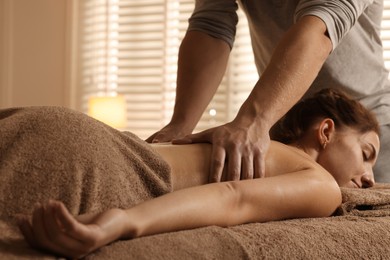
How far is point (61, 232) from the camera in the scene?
93 centimetres

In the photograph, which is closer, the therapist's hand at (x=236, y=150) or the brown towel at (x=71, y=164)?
the brown towel at (x=71, y=164)

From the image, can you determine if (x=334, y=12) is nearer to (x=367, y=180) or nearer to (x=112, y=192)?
(x=367, y=180)

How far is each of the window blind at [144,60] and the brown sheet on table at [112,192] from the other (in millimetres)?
3087

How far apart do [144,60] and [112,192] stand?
3580 mm

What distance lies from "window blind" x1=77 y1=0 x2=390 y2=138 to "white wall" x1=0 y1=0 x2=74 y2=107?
0.40ft

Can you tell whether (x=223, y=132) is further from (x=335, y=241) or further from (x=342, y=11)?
(x=342, y=11)

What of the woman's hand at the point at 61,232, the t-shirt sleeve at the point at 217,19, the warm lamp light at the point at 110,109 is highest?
the t-shirt sleeve at the point at 217,19

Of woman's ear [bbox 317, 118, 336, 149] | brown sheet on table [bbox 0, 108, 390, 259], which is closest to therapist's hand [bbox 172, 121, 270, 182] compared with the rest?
brown sheet on table [bbox 0, 108, 390, 259]

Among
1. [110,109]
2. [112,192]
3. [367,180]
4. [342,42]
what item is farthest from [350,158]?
[110,109]

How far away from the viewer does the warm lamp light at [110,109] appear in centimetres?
439

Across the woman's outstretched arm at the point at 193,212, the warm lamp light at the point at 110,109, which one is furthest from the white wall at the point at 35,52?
the woman's outstretched arm at the point at 193,212

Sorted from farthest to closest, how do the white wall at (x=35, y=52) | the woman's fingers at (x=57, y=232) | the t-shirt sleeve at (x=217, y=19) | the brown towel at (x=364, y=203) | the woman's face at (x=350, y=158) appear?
the white wall at (x=35, y=52), the t-shirt sleeve at (x=217, y=19), the woman's face at (x=350, y=158), the brown towel at (x=364, y=203), the woman's fingers at (x=57, y=232)

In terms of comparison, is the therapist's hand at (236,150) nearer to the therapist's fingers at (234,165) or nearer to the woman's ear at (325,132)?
the therapist's fingers at (234,165)

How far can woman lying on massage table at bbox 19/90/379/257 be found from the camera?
95 cm
